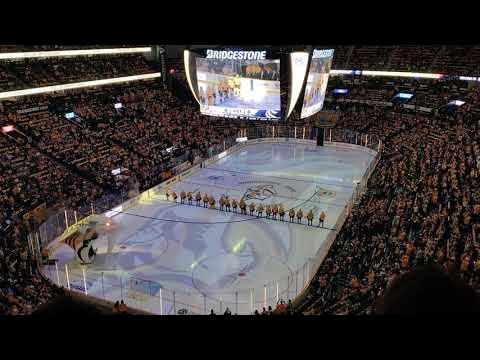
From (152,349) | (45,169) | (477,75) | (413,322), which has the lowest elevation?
(45,169)

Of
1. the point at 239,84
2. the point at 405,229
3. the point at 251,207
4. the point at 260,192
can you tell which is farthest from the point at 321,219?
the point at 239,84

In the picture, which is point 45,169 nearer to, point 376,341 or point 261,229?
point 261,229

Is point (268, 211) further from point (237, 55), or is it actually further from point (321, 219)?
point (237, 55)

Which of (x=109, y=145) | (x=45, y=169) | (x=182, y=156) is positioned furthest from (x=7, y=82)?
(x=182, y=156)

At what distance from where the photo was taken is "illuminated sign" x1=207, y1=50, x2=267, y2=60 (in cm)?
3034

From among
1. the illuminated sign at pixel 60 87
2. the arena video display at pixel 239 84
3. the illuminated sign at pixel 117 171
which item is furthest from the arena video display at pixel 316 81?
the illuminated sign at pixel 60 87

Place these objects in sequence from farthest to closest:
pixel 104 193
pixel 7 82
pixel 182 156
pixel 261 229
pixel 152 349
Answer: pixel 7 82
pixel 182 156
pixel 104 193
pixel 261 229
pixel 152 349

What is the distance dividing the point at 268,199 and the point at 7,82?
81.9 feet

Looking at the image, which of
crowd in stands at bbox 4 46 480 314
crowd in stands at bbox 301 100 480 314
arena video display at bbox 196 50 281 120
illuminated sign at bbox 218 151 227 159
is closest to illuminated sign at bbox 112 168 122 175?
crowd in stands at bbox 4 46 480 314

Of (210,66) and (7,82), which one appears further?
(7,82)

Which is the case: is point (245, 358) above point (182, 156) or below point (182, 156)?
above

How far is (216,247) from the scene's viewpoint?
22.4 metres
